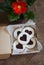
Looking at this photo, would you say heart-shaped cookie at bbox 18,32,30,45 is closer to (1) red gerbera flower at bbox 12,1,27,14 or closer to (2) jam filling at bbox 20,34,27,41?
(2) jam filling at bbox 20,34,27,41

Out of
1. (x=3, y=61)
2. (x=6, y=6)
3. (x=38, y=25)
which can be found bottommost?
(x=3, y=61)

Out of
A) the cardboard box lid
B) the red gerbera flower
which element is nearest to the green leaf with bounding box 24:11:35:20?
the red gerbera flower

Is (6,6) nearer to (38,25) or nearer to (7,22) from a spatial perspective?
(7,22)

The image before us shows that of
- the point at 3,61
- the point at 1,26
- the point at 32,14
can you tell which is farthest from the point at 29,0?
the point at 3,61

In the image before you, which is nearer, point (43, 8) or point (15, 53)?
point (15, 53)

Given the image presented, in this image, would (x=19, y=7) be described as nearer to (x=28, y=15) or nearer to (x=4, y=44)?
(x=28, y=15)
